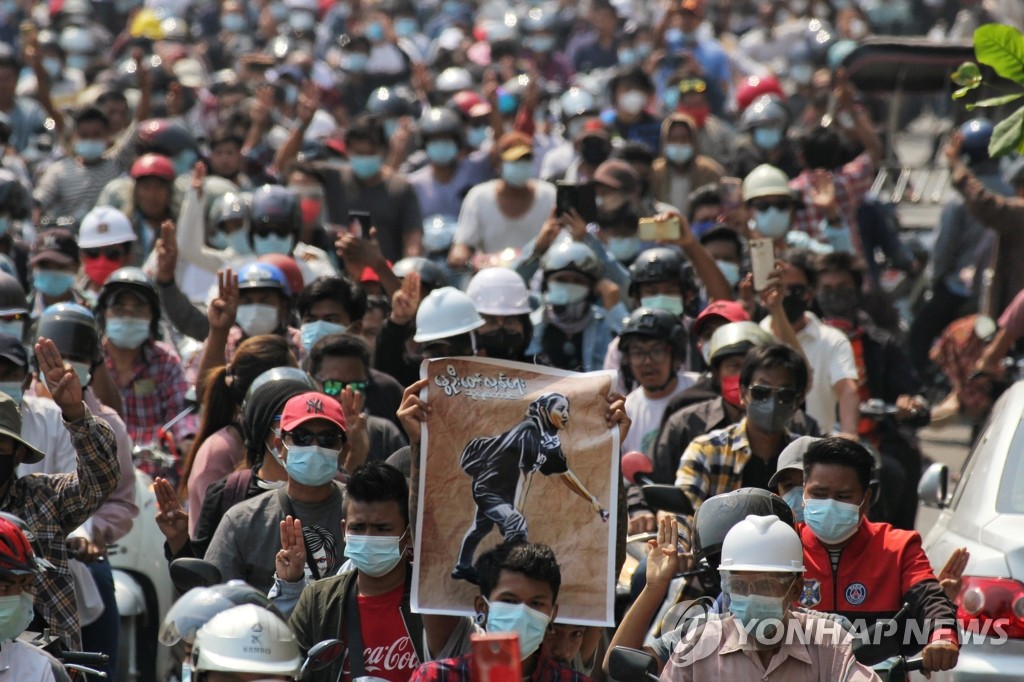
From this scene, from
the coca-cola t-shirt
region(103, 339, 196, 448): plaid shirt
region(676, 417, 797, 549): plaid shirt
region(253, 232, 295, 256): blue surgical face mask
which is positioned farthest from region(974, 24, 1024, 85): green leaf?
region(253, 232, 295, 256): blue surgical face mask

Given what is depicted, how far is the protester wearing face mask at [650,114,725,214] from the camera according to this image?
48.8 feet

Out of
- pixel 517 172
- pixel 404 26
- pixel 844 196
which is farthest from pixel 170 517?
pixel 404 26

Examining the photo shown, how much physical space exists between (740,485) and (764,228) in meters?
5.01

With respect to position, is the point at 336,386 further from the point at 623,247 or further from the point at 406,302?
the point at 623,247

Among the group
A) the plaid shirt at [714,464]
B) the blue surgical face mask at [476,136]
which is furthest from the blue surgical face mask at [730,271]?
the blue surgical face mask at [476,136]

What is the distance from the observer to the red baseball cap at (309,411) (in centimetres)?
719

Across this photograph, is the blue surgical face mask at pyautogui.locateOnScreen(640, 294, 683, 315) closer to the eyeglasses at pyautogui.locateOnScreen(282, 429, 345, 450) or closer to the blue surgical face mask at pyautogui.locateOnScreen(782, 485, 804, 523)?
the blue surgical face mask at pyautogui.locateOnScreen(782, 485, 804, 523)

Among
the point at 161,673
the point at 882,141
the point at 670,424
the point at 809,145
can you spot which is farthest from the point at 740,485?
the point at 882,141

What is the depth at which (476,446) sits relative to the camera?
6441 mm

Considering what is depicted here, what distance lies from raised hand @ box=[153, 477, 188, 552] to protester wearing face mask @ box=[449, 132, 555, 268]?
635cm

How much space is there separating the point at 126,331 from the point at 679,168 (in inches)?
242

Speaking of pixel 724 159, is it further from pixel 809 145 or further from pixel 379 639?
pixel 379 639

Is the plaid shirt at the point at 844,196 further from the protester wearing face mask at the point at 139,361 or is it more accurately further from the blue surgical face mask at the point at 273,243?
the protester wearing face mask at the point at 139,361

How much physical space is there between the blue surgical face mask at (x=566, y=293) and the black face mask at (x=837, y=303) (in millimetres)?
1387
